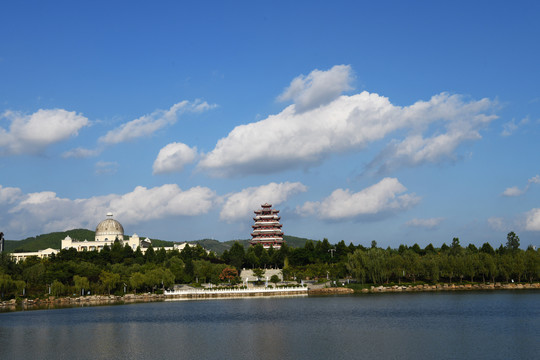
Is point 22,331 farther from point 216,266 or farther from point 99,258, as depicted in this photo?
point 99,258

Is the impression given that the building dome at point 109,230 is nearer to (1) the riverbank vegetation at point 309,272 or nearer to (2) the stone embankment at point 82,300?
(1) the riverbank vegetation at point 309,272

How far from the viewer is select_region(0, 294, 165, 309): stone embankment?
70.0 m

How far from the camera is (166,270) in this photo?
80500 mm

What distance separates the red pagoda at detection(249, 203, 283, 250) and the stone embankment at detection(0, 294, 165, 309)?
53.9 meters

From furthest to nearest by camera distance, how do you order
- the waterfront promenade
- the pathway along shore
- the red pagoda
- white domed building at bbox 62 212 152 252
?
the red pagoda, white domed building at bbox 62 212 152 252, the waterfront promenade, the pathway along shore

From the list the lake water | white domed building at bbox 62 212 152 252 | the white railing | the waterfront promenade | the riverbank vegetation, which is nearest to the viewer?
the lake water

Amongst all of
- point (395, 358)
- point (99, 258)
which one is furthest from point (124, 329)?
point (99, 258)

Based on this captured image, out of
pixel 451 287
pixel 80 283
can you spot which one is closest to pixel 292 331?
pixel 451 287

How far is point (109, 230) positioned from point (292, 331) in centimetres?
9352

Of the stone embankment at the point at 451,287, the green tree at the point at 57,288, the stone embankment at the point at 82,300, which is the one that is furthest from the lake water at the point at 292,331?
the green tree at the point at 57,288

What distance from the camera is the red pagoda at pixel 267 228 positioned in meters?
129

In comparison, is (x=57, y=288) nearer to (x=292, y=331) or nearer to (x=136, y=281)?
(x=136, y=281)

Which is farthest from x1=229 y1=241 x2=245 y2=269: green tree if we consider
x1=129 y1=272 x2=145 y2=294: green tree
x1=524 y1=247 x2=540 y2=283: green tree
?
x1=524 y1=247 x2=540 y2=283: green tree

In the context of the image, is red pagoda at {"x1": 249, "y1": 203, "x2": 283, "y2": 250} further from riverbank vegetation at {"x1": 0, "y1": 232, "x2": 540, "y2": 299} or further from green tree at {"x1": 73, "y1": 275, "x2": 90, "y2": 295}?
green tree at {"x1": 73, "y1": 275, "x2": 90, "y2": 295}
